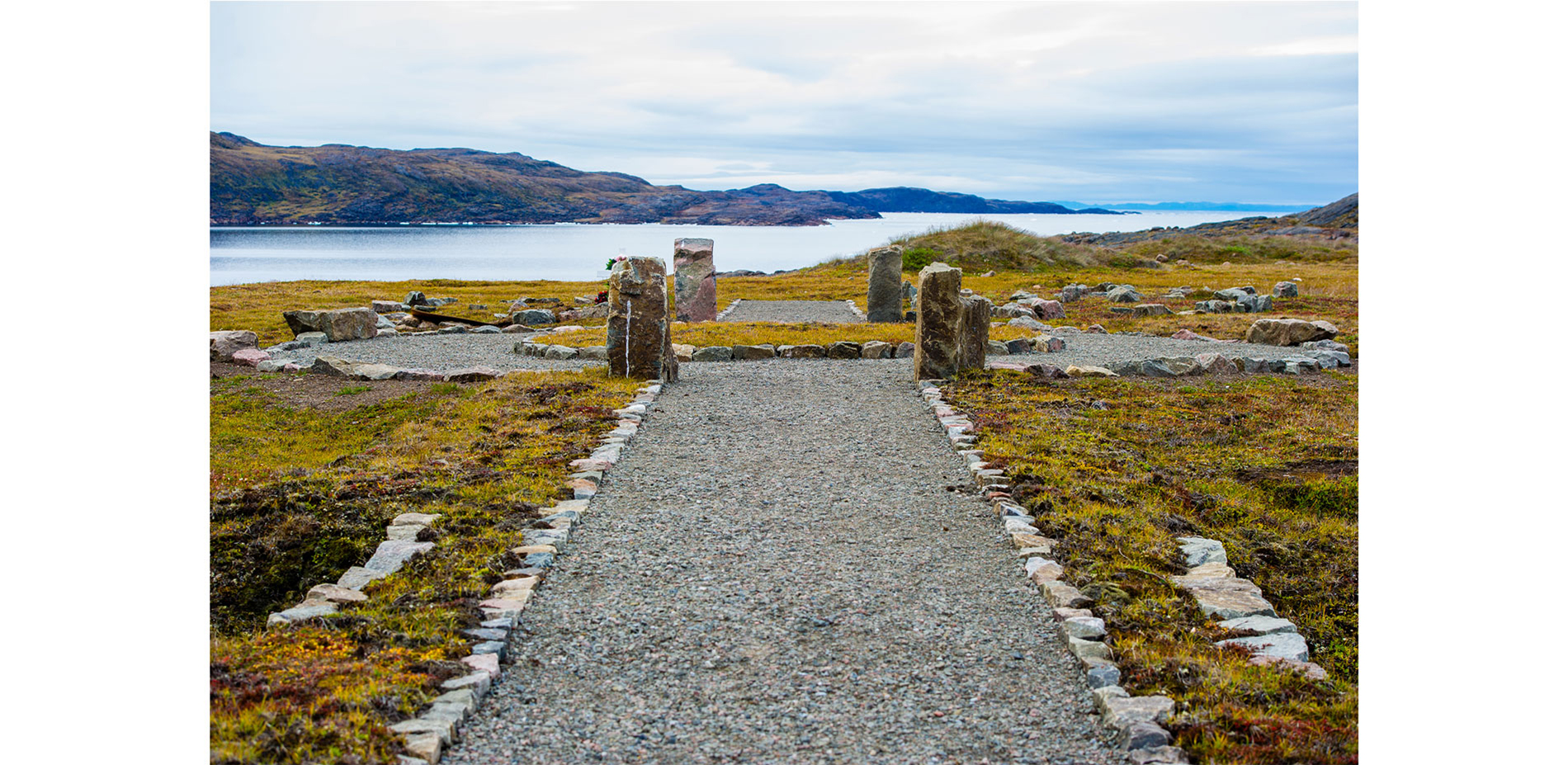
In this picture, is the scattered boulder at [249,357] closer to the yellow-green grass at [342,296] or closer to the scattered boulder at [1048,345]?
the yellow-green grass at [342,296]

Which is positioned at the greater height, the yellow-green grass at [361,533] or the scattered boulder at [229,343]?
the scattered boulder at [229,343]

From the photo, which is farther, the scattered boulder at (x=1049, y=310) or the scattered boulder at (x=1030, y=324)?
the scattered boulder at (x=1049, y=310)

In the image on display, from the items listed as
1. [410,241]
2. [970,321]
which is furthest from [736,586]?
[410,241]

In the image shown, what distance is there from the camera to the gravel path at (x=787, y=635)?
4121mm

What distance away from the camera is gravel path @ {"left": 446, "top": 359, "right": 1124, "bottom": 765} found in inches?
162

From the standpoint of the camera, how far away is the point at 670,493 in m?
7.80

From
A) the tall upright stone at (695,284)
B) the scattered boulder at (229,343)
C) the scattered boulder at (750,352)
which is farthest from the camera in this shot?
the tall upright stone at (695,284)

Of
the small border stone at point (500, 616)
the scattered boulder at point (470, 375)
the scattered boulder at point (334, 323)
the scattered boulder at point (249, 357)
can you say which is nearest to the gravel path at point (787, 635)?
the small border stone at point (500, 616)

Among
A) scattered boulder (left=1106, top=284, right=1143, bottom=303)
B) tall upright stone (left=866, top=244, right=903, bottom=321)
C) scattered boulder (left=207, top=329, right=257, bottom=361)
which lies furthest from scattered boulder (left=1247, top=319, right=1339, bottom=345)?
scattered boulder (left=207, top=329, right=257, bottom=361)

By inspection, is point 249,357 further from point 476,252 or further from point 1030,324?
point 476,252

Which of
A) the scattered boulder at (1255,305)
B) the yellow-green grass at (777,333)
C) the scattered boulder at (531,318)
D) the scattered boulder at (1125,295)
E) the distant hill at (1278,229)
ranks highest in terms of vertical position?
the distant hill at (1278,229)

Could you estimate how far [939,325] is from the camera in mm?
12703

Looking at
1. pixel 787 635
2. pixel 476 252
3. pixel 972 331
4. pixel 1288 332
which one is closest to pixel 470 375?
pixel 972 331

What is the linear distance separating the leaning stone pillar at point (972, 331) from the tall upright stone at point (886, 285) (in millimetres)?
7754
